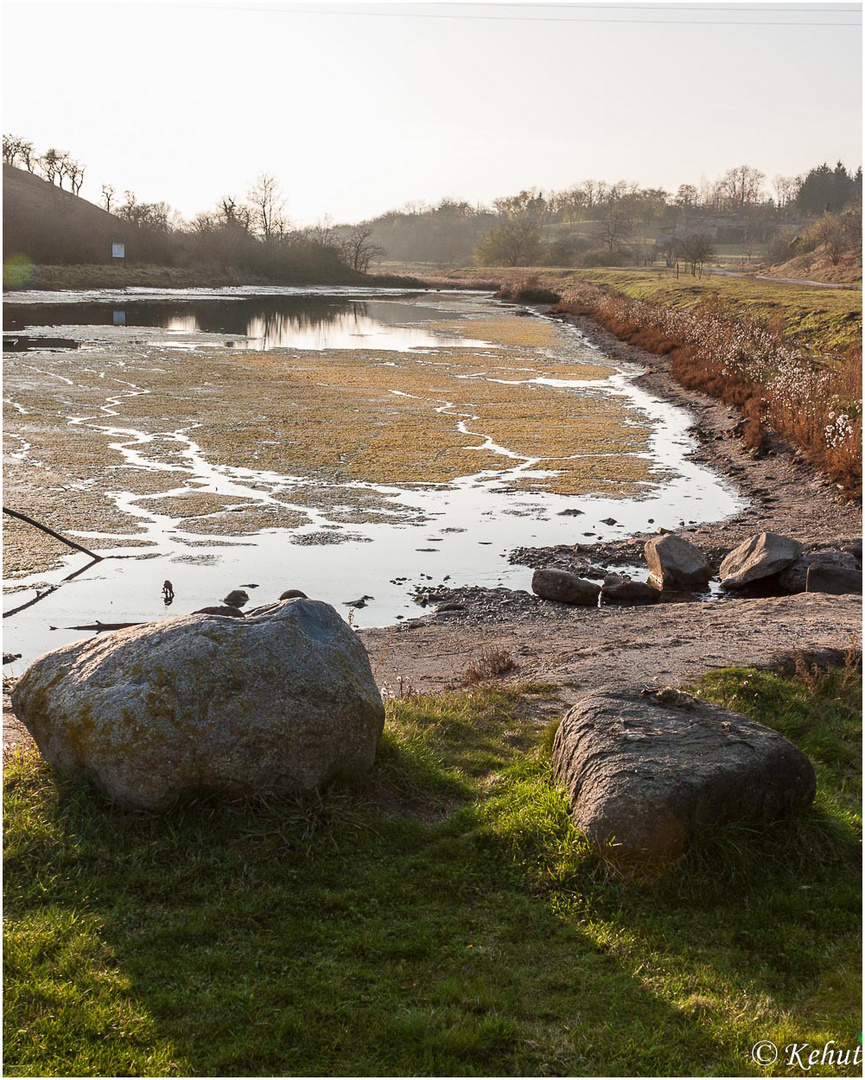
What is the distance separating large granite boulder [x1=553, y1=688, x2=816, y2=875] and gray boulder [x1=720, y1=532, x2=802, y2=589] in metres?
7.29

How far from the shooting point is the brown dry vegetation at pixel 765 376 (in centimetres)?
1828

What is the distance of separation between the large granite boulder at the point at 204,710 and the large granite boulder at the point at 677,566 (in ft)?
25.3

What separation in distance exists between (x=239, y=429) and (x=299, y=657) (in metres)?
17.1

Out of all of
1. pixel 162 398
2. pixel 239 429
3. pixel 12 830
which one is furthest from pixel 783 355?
pixel 12 830

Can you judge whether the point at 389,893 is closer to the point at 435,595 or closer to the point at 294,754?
the point at 294,754

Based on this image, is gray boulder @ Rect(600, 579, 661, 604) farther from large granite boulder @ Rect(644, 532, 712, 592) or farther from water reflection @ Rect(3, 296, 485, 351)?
water reflection @ Rect(3, 296, 485, 351)

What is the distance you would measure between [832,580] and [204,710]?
9.50 metres

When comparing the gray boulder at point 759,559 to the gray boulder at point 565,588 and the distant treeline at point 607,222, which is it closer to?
the gray boulder at point 565,588

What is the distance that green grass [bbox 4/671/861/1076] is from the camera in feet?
12.6

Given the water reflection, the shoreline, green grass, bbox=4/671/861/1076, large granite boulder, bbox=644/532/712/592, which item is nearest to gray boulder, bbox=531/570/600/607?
the shoreline

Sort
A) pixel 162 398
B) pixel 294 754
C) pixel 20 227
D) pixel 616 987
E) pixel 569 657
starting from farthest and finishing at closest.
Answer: pixel 20 227
pixel 162 398
pixel 569 657
pixel 294 754
pixel 616 987

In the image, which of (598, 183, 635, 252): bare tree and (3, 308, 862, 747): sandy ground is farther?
(598, 183, 635, 252): bare tree

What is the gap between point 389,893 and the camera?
16.4 ft

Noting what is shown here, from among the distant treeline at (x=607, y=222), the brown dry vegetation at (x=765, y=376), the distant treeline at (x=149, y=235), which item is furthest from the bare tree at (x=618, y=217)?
the brown dry vegetation at (x=765, y=376)
